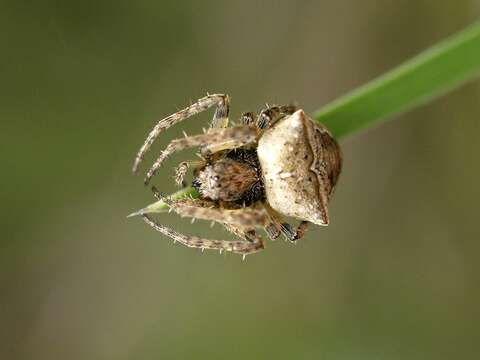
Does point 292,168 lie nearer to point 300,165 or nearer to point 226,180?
point 300,165

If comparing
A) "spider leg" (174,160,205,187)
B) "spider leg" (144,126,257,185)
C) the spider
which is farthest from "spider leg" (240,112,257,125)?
"spider leg" (174,160,205,187)

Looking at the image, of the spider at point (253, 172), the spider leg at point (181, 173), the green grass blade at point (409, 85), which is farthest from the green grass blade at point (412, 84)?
the spider leg at point (181, 173)

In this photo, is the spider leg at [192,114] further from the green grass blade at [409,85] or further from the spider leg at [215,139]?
the green grass blade at [409,85]

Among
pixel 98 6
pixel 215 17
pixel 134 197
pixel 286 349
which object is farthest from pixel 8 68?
pixel 286 349

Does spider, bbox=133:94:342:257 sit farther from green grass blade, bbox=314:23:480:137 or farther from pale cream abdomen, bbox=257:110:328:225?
green grass blade, bbox=314:23:480:137

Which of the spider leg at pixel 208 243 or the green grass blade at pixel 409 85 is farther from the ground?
the green grass blade at pixel 409 85

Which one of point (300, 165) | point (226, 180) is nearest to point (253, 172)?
point (226, 180)
